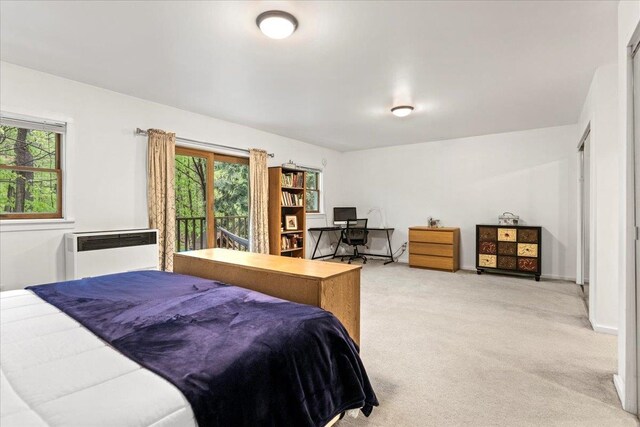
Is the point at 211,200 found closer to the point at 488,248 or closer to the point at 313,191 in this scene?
the point at 313,191

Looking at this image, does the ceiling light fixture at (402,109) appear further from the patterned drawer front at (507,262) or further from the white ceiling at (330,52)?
the patterned drawer front at (507,262)

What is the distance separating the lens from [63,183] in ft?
10.6

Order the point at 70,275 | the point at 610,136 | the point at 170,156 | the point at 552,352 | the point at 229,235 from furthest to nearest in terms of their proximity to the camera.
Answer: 1. the point at 229,235
2. the point at 170,156
3. the point at 70,275
4. the point at 610,136
5. the point at 552,352

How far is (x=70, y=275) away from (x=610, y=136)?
5091mm

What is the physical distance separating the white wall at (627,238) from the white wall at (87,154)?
4259 millimetres

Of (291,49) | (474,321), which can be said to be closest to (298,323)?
(291,49)

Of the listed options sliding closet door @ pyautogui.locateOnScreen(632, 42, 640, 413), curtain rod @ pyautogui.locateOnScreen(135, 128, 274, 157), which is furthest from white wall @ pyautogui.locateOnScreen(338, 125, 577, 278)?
sliding closet door @ pyautogui.locateOnScreen(632, 42, 640, 413)

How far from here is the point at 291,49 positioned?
8.59 feet

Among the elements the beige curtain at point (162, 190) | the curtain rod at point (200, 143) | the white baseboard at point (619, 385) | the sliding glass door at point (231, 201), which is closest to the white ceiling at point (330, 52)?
the curtain rod at point (200, 143)

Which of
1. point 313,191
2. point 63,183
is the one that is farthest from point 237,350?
point 313,191

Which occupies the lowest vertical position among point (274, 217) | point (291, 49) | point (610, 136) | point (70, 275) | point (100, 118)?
point (70, 275)

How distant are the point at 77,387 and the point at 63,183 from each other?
3.11 m

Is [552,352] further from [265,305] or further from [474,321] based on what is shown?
[265,305]

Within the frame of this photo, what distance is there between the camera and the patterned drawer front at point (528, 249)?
4965 millimetres
